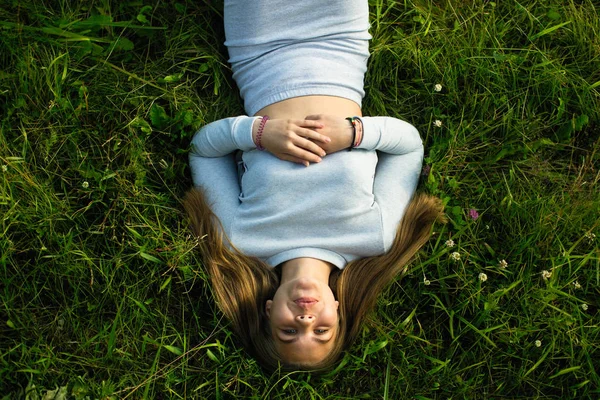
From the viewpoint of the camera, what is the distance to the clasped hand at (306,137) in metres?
3.31

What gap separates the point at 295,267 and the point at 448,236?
3.15 feet

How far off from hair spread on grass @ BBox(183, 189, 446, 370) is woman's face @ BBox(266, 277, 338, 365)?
0.15 m

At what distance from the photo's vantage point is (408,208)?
140 inches

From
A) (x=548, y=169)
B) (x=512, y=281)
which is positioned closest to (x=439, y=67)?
(x=548, y=169)

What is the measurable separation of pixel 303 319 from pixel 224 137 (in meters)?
1.10

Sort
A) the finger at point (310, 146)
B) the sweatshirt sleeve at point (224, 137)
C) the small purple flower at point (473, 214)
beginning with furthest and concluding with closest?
1. the small purple flower at point (473, 214)
2. the sweatshirt sleeve at point (224, 137)
3. the finger at point (310, 146)

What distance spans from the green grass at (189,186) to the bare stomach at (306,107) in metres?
0.44

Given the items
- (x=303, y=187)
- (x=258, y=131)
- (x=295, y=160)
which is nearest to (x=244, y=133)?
(x=258, y=131)

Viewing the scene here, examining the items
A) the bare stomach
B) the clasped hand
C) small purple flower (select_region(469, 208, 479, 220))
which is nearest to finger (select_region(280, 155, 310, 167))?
the clasped hand

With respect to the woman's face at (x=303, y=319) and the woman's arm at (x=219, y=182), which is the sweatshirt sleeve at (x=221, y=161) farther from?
the woman's face at (x=303, y=319)

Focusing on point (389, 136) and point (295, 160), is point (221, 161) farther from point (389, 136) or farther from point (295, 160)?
point (389, 136)

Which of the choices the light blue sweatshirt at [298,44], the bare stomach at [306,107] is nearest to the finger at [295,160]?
the bare stomach at [306,107]

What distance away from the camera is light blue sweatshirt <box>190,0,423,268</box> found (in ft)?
11.0

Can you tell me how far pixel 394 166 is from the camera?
11.8 feet
